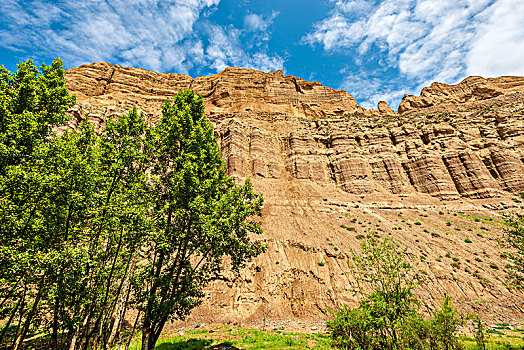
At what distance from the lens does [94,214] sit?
845 centimetres

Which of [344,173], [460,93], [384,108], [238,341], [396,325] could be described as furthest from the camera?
[384,108]

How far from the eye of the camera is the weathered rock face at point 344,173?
25875mm

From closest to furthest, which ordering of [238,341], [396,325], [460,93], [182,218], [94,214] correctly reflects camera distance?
[94,214]
[396,325]
[182,218]
[238,341]
[460,93]

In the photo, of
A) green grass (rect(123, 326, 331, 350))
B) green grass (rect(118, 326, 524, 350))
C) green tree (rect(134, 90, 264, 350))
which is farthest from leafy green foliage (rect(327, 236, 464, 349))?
green tree (rect(134, 90, 264, 350))

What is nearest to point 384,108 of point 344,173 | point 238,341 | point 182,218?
point 344,173

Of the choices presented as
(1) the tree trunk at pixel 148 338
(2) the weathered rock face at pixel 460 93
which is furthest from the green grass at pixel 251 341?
(2) the weathered rock face at pixel 460 93

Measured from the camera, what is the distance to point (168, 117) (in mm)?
11898

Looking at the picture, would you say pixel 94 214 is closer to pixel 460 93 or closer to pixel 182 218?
pixel 182 218

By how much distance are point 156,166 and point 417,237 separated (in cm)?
3572

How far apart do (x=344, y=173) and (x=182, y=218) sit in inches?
1682

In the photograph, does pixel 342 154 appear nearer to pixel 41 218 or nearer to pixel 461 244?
pixel 461 244

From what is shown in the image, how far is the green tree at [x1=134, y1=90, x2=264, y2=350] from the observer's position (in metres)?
9.37

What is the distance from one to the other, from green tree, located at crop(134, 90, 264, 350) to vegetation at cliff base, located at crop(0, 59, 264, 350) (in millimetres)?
58

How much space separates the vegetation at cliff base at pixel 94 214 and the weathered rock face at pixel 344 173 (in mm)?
16974
